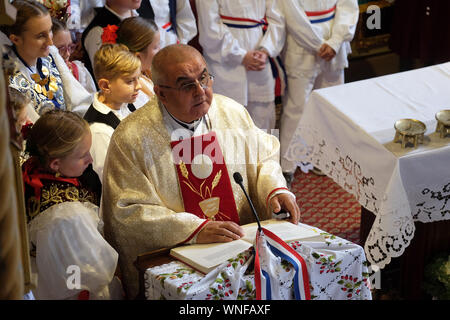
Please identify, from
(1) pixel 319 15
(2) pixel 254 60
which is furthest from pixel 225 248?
(1) pixel 319 15

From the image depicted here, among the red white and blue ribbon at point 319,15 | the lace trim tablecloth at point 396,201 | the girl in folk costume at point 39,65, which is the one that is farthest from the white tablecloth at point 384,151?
the girl in folk costume at point 39,65

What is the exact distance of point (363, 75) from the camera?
7.21 metres

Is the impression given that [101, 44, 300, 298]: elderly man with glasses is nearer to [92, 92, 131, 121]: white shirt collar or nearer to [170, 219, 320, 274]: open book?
[170, 219, 320, 274]: open book

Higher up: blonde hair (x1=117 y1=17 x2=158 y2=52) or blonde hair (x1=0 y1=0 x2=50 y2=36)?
blonde hair (x1=0 y1=0 x2=50 y2=36)

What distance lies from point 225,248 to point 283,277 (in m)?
0.30

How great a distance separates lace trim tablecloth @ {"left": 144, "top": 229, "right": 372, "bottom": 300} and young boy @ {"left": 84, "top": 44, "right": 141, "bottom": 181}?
1.18 meters

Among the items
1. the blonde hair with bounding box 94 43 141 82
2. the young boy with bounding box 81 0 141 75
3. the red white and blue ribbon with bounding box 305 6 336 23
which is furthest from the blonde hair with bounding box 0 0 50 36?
the red white and blue ribbon with bounding box 305 6 336 23

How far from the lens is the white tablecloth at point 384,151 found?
3.38 m

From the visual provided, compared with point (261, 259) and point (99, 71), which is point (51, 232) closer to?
point (261, 259)

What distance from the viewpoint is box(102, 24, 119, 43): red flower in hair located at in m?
4.27

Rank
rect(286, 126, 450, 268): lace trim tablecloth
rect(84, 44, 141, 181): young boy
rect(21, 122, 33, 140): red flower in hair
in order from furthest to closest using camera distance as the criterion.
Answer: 1. rect(84, 44, 141, 181): young boy
2. rect(286, 126, 450, 268): lace trim tablecloth
3. rect(21, 122, 33, 140): red flower in hair

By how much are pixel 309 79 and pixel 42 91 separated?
2448 millimetres

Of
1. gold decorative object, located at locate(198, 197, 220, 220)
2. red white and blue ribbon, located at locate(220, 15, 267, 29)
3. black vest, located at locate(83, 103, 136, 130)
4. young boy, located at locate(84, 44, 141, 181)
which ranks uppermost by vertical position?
young boy, located at locate(84, 44, 141, 181)
